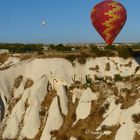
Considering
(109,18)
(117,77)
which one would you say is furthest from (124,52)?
(109,18)

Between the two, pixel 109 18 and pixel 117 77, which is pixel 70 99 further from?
pixel 109 18

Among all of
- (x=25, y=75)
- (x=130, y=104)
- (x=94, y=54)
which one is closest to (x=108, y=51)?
(x=94, y=54)

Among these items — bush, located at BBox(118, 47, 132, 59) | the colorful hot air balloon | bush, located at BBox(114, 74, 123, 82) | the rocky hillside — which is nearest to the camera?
the rocky hillside

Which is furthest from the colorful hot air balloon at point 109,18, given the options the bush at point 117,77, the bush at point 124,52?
the bush at point 124,52

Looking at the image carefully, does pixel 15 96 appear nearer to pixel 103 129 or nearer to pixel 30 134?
pixel 30 134

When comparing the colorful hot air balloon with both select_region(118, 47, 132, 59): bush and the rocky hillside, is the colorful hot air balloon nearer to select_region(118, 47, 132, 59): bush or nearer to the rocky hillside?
the rocky hillside

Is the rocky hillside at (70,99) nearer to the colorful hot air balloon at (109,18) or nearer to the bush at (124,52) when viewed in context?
the bush at (124,52)

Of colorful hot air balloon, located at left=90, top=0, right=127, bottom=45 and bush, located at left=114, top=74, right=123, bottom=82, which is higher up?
colorful hot air balloon, located at left=90, top=0, right=127, bottom=45

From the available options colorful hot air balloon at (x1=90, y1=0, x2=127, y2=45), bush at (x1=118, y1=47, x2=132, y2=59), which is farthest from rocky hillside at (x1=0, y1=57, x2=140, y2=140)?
colorful hot air balloon at (x1=90, y1=0, x2=127, y2=45)
